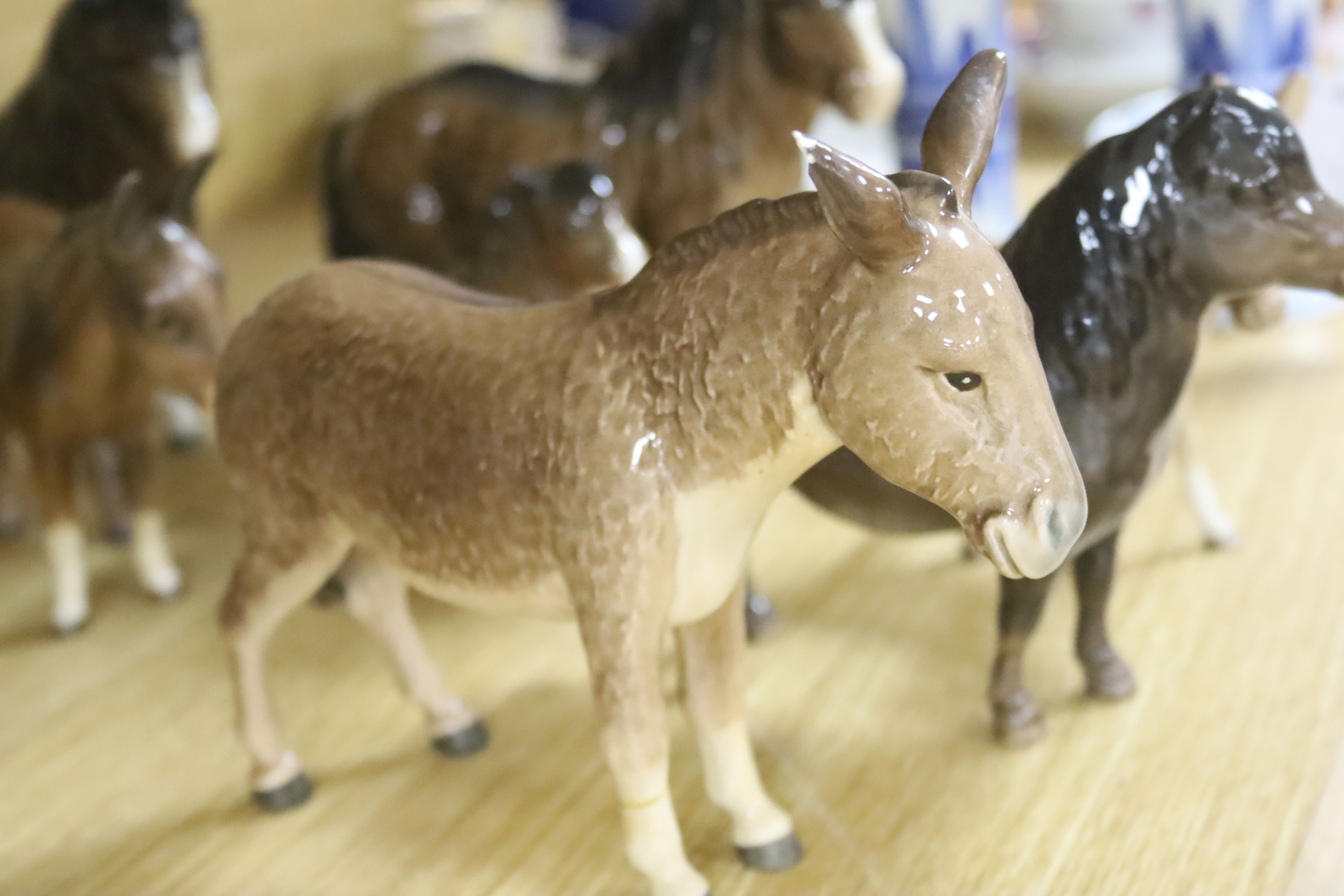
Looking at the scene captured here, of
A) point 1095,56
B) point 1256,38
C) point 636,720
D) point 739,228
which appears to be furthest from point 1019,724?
point 1095,56

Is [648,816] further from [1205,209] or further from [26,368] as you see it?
[26,368]

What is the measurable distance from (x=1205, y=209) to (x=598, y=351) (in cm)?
34

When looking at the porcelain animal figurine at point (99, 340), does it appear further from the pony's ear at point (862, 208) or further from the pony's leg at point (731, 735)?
the pony's ear at point (862, 208)

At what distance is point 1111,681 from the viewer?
0.81 m

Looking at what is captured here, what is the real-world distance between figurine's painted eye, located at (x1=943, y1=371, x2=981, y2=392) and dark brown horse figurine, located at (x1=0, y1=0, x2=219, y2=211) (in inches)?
28.0

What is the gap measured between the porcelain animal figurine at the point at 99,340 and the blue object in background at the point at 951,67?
60cm

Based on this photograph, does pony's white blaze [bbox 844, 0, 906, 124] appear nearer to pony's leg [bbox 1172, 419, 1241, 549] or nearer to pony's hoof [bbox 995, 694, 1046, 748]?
pony's leg [bbox 1172, 419, 1241, 549]

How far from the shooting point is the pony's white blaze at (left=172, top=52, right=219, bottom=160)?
102 centimetres

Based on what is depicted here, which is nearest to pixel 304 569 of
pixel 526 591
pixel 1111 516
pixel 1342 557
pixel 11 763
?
pixel 526 591

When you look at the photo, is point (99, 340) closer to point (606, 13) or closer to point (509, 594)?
point (509, 594)

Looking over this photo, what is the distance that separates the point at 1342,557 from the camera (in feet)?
3.06

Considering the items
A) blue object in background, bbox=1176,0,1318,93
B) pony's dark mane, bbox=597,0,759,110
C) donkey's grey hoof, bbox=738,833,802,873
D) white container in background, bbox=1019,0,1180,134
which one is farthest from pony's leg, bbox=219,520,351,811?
white container in background, bbox=1019,0,1180,134

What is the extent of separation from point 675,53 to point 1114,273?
1.62 feet

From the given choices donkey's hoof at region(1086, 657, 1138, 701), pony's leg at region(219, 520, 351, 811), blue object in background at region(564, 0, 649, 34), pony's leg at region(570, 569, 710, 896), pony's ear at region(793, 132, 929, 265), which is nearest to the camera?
pony's ear at region(793, 132, 929, 265)
